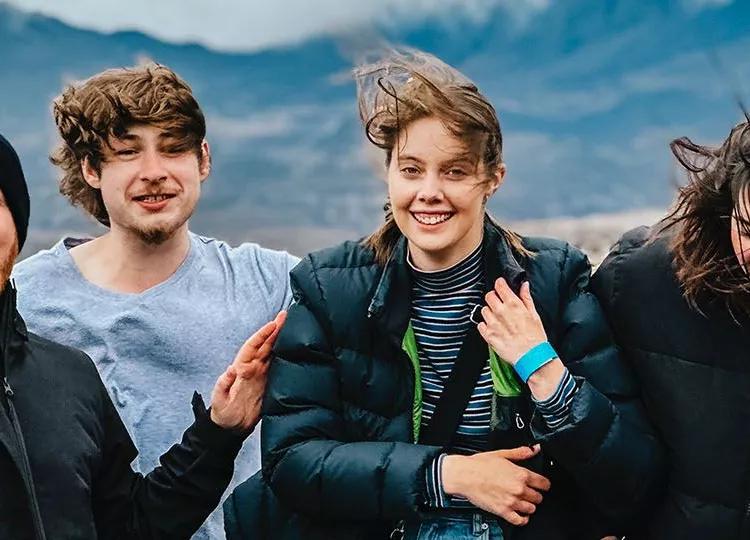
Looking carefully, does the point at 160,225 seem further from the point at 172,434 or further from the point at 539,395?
the point at 539,395

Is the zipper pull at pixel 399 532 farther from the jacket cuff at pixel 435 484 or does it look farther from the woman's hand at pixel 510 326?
the woman's hand at pixel 510 326

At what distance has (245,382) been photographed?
3266 millimetres

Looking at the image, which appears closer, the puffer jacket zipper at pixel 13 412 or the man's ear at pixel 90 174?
the puffer jacket zipper at pixel 13 412

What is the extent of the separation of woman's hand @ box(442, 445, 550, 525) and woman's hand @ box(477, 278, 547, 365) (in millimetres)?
283

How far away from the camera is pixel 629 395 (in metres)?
3.02

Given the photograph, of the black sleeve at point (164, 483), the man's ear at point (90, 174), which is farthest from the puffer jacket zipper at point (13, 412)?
the man's ear at point (90, 174)

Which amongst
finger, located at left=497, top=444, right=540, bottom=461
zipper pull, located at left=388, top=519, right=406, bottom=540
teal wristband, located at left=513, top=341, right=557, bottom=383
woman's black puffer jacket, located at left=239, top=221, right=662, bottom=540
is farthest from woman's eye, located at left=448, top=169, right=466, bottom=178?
zipper pull, located at left=388, top=519, right=406, bottom=540

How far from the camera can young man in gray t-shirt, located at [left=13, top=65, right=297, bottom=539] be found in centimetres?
369

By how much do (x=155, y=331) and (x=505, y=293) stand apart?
1.34m

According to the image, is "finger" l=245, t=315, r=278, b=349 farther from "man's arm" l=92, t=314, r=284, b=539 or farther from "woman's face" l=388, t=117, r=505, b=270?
"woman's face" l=388, t=117, r=505, b=270

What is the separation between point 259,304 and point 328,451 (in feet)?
3.25

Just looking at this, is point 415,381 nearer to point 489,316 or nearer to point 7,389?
point 489,316

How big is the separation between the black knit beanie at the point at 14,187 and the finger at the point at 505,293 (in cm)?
132

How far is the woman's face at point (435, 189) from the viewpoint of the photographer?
3043 mm
